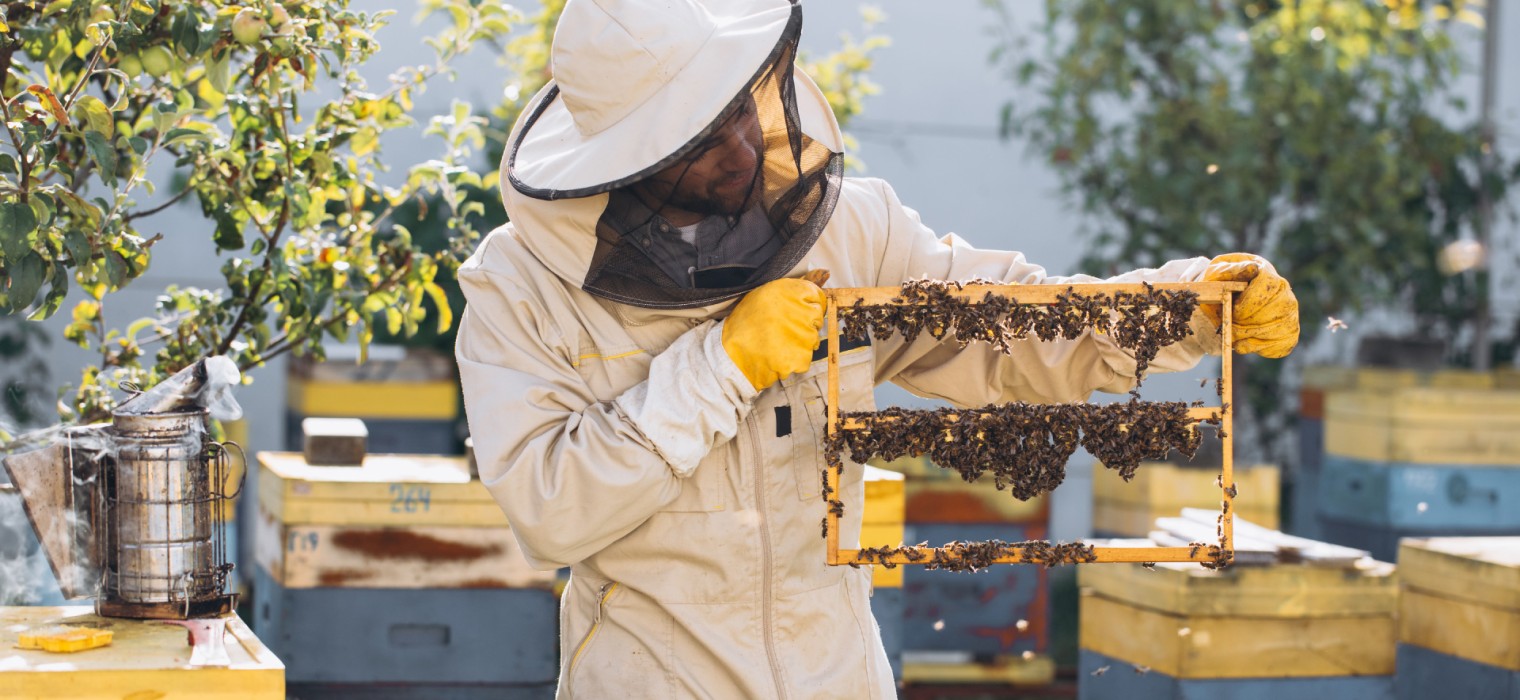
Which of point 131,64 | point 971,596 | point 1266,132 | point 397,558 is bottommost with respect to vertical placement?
point 971,596

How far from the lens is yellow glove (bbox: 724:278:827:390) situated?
6.86 feet

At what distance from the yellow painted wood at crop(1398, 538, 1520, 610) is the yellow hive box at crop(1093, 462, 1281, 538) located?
1069 millimetres

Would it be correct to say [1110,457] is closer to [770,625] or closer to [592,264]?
[770,625]

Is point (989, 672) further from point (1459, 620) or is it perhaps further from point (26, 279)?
point (26, 279)

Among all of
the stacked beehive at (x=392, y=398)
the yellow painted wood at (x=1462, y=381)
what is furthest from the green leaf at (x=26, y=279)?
the yellow painted wood at (x=1462, y=381)

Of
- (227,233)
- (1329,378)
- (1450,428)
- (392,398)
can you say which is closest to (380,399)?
(392,398)

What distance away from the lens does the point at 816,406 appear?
7.49 ft

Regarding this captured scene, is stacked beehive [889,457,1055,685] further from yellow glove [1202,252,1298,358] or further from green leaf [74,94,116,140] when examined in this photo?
green leaf [74,94,116,140]

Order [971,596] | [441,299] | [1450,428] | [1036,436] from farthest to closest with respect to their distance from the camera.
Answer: [1450,428], [971,596], [441,299], [1036,436]

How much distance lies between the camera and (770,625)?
2.18m

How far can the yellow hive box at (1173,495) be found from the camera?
16.5 feet

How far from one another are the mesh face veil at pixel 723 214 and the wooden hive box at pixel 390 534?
1.52m

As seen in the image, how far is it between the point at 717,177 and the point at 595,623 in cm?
68

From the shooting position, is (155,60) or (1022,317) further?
(155,60)
